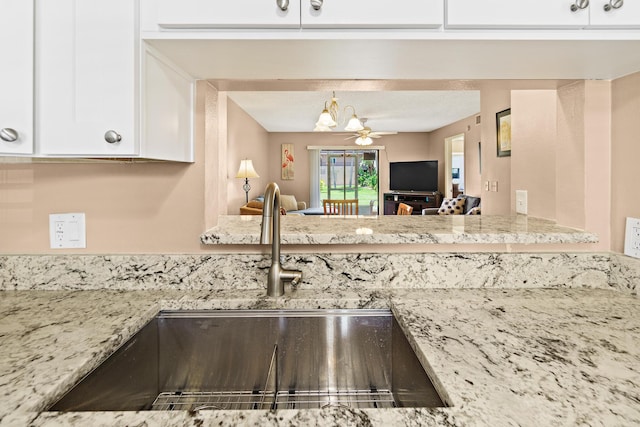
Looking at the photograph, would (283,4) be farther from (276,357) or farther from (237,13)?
(276,357)

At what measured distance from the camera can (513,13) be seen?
0.80 meters

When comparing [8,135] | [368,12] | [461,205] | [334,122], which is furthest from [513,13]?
[461,205]

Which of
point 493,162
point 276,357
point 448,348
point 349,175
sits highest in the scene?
point 349,175

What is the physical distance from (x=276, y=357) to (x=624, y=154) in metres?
1.22

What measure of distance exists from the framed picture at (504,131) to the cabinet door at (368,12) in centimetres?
242

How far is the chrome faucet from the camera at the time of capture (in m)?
0.98

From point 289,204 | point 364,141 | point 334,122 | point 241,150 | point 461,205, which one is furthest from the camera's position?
point 289,204

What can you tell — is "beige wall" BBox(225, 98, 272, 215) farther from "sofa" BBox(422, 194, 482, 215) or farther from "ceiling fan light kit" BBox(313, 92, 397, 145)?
"sofa" BBox(422, 194, 482, 215)

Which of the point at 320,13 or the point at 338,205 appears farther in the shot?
the point at 338,205

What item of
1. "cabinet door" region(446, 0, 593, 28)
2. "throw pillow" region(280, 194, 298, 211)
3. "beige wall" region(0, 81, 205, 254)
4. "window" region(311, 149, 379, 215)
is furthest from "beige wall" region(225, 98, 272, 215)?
"cabinet door" region(446, 0, 593, 28)

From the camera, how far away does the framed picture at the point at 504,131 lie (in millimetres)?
2865

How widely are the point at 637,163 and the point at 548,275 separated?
412 millimetres

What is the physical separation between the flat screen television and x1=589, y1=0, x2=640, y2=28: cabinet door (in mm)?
7646

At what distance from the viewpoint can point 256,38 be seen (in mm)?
814
